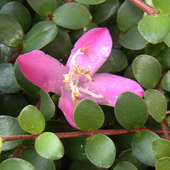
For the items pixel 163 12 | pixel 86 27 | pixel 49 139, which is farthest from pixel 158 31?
pixel 49 139

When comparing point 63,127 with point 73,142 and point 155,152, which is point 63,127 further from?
point 155,152

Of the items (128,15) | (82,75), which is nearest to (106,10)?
(128,15)

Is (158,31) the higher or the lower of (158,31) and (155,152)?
the higher

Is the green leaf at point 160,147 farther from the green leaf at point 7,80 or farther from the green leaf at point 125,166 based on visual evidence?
the green leaf at point 7,80

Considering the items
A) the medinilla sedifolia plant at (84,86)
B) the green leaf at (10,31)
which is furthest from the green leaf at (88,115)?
the green leaf at (10,31)

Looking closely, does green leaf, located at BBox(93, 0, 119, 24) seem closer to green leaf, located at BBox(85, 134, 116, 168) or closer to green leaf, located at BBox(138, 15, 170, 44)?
green leaf, located at BBox(138, 15, 170, 44)

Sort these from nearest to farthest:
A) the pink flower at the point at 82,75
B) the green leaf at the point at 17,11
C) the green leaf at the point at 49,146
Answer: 1. the green leaf at the point at 49,146
2. the pink flower at the point at 82,75
3. the green leaf at the point at 17,11
